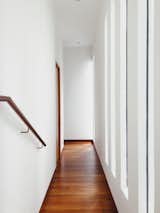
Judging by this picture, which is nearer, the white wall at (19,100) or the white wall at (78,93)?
the white wall at (19,100)

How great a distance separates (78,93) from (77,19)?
311 cm

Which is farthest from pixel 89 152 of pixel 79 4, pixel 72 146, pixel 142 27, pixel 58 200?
pixel 142 27

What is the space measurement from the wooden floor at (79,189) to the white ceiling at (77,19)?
327 cm

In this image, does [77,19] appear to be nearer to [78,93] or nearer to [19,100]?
[78,93]

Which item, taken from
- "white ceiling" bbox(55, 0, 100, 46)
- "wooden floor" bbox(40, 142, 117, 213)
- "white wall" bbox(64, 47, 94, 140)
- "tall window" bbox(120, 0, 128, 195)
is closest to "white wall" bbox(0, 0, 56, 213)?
"wooden floor" bbox(40, 142, 117, 213)

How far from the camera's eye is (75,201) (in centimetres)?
315

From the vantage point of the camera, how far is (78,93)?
26.8ft

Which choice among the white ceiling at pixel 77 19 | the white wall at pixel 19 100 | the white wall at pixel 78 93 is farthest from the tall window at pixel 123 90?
the white wall at pixel 78 93

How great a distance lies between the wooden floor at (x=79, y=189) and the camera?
2951mm

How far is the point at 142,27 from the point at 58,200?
2474mm

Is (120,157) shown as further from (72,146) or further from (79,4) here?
(72,146)

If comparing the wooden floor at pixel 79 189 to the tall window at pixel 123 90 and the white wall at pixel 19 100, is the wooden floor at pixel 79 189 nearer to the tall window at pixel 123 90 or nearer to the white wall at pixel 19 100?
the white wall at pixel 19 100

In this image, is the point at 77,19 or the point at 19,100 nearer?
the point at 19,100

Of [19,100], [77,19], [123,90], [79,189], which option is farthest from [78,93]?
[19,100]
